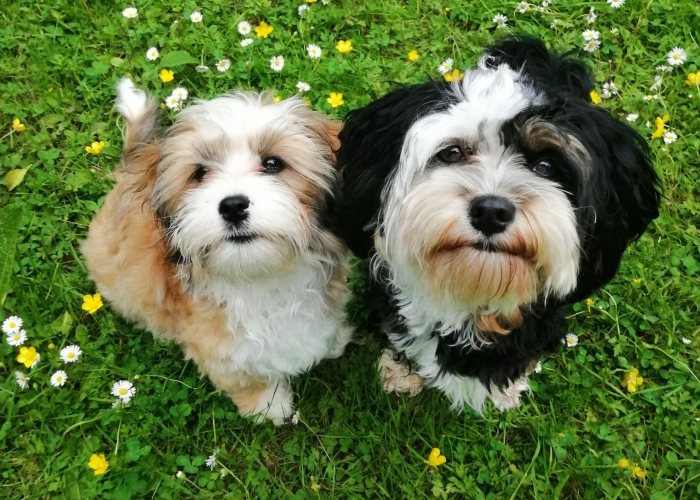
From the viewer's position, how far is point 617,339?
9.09ft

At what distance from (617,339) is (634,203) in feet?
4.28

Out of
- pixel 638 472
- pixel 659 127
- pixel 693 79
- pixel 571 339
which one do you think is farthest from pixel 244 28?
pixel 638 472

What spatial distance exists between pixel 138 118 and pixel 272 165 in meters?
0.80

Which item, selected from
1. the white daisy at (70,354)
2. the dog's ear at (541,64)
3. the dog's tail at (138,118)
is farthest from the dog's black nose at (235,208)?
the white daisy at (70,354)

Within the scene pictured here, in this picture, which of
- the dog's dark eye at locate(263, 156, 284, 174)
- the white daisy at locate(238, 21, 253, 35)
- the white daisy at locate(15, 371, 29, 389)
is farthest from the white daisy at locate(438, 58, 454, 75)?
the white daisy at locate(15, 371, 29, 389)

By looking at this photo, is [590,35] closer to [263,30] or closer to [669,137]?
[669,137]

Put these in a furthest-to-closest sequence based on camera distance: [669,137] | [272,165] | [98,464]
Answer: [669,137]
[98,464]
[272,165]

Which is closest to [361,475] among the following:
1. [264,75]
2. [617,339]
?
[617,339]

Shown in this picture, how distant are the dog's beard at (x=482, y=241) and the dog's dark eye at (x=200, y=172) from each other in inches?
27.1

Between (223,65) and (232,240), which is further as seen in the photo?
(223,65)

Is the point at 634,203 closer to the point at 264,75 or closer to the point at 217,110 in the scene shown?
the point at 217,110

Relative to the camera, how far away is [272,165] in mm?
1916

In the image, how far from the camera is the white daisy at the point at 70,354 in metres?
2.65

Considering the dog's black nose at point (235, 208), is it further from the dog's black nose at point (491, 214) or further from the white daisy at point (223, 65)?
the white daisy at point (223, 65)
